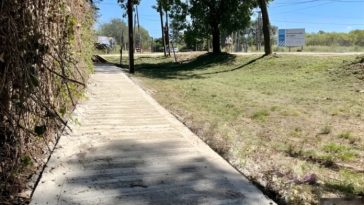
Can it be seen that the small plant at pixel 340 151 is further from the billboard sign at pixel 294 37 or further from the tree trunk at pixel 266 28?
the billboard sign at pixel 294 37

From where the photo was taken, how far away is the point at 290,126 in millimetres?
8625

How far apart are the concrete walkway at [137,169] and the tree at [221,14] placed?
23444mm

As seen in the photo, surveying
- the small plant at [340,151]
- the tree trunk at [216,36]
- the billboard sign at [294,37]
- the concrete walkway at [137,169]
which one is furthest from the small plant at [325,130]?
the billboard sign at [294,37]

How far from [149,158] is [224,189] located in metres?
1.23

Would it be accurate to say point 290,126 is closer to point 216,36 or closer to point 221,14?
point 221,14

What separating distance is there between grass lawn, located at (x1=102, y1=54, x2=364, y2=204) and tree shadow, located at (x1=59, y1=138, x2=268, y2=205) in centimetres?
48

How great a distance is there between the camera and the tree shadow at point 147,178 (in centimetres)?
407

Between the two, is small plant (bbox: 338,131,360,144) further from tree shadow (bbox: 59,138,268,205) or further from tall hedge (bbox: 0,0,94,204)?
tall hedge (bbox: 0,0,94,204)

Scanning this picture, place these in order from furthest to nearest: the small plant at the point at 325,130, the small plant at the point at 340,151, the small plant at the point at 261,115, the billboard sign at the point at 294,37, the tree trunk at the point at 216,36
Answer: the billboard sign at the point at 294,37 < the tree trunk at the point at 216,36 < the small plant at the point at 261,115 < the small plant at the point at 325,130 < the small plant at the point at 340,151

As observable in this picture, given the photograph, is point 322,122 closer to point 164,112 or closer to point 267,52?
point 164,112

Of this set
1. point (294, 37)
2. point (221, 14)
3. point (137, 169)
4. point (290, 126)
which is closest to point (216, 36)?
point (221, 14)

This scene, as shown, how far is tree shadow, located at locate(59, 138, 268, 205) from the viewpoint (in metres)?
4.07

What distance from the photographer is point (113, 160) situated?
519 centimetres

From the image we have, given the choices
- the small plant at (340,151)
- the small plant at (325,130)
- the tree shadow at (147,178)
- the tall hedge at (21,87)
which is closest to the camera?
the tall hedge at (21,87)
